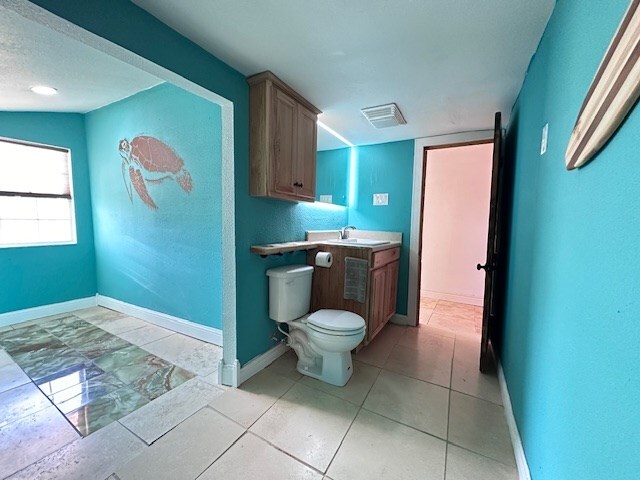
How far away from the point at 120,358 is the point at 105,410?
2.22ft

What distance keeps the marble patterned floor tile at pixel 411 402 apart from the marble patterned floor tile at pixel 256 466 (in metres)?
0.58

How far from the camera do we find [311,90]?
6.25 ft

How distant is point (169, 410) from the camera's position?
1.56 m

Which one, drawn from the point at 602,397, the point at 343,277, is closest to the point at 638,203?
the point at 602,397

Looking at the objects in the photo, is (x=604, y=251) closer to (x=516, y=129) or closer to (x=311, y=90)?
(x=516, y=129)

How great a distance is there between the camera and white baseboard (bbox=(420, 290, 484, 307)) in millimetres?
3602

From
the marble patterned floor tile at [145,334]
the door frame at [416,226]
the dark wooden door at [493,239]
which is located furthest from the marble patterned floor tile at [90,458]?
the door frame at [416,226]

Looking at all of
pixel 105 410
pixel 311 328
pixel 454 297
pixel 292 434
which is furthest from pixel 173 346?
pixel 454 297

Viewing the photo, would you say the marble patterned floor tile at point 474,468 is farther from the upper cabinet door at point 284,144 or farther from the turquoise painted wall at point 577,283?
the upper cabinet door at point 284,144

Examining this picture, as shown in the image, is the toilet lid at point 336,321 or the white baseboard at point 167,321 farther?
the white baseboard at point 167,321

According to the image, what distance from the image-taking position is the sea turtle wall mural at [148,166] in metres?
2.42

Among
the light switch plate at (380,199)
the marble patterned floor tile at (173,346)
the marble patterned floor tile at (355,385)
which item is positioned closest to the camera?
the marble patterned floor tile at (355,385)

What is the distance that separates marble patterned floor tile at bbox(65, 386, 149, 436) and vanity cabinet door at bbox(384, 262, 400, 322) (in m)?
2.10

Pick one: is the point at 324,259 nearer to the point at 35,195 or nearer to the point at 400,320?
the point at 400,320
